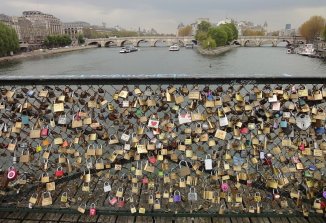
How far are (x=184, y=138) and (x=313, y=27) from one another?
3290 inches

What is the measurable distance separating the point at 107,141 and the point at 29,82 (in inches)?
28.5

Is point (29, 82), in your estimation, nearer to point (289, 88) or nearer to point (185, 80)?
point (185, 80)

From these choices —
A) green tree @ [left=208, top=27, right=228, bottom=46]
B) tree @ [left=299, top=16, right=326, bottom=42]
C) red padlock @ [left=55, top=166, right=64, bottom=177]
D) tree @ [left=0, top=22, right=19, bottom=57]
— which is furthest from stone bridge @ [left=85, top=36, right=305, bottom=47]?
red padlock @ [left=55, top=166, right=64, bottom=177]

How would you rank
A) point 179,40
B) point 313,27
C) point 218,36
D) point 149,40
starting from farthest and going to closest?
point 179,40 → point 149,40 → point 313,27 → point 218,36

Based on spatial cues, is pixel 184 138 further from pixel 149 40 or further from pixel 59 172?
pixel 149 40

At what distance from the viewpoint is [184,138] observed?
2.56 meters

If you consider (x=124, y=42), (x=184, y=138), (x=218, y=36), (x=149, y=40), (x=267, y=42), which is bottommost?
(x=124, y=42)

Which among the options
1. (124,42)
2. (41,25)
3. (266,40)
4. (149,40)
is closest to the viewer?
(266,40)

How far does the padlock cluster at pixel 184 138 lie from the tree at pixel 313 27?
81219 mm

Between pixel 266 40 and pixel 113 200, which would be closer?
pixel 113 200

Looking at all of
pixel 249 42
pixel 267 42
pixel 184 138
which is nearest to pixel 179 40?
pixel 249 42

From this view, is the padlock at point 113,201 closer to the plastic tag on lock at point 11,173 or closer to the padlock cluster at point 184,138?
the padlock cluster at point 184,138

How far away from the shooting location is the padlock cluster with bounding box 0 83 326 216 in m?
2.36

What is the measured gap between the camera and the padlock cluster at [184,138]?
7.73 feet
